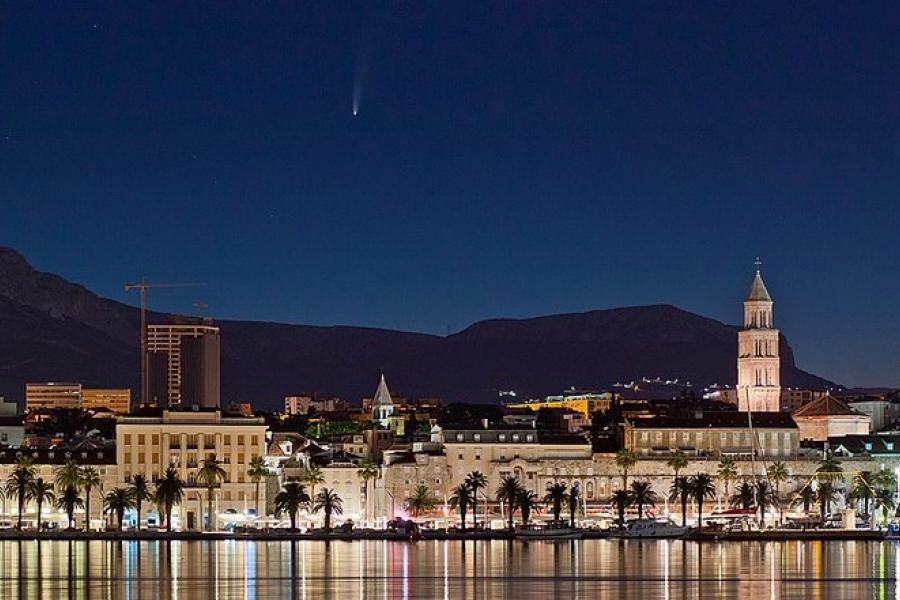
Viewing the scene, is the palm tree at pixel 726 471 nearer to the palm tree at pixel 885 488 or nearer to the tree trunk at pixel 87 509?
the palm tree at pixel 885 488

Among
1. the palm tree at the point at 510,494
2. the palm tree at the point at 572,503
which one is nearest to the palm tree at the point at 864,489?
the palm tree at the point at 572,503

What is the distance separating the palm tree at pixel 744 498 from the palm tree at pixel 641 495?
23.4ft

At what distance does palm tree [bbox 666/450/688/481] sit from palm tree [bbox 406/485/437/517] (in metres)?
22.0

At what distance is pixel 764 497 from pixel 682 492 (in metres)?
9.01

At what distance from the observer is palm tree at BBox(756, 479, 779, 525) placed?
556ft

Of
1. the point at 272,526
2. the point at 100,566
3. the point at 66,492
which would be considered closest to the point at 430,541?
the point at 272,526

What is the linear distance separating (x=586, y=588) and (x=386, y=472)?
81.5 m

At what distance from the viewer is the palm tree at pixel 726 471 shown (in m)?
185

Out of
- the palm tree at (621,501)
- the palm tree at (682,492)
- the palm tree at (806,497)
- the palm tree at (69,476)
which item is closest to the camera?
the palm tree at (69,476)

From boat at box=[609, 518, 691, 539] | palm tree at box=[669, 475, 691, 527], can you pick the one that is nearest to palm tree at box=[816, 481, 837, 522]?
palm tree at box=[669, 475, 691, 527]

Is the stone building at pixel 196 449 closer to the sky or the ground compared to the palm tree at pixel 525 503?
closer to the sky

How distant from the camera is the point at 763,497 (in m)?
170

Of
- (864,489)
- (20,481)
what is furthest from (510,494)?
(20,481)

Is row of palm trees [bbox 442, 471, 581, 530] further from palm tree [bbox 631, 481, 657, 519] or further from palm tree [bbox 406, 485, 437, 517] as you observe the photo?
palm tree [bbox 631, 481, 657, 519]
